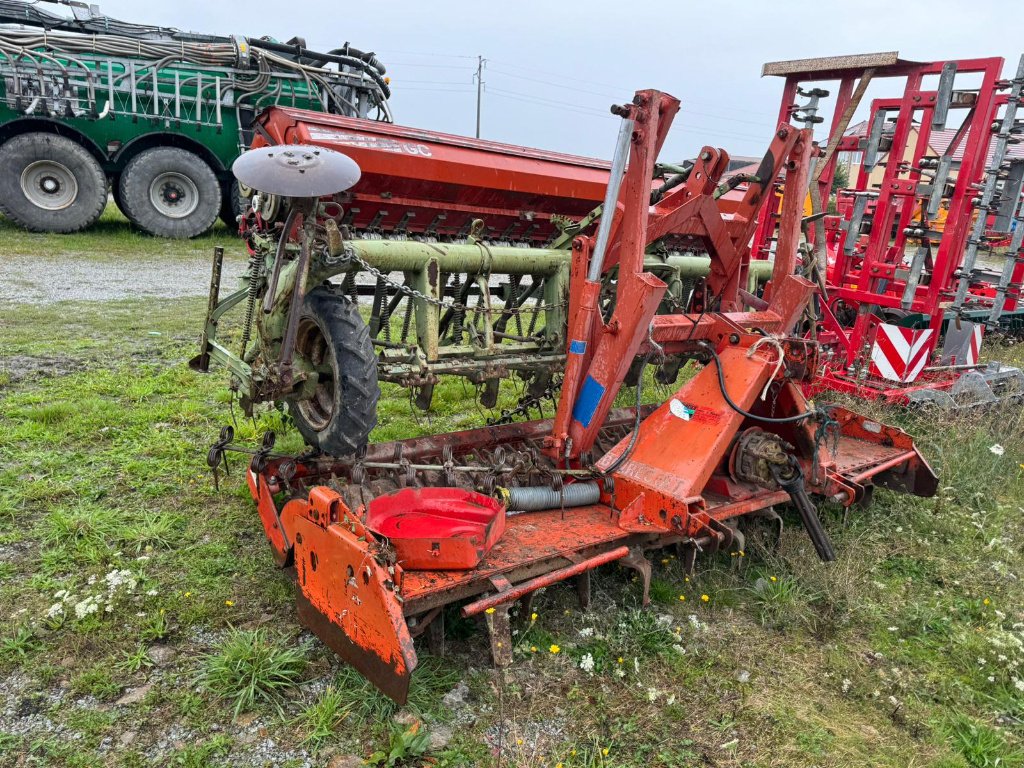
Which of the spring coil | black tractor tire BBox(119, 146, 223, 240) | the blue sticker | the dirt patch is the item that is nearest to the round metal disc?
the spring coil

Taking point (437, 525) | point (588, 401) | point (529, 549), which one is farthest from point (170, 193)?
point (529, 549)

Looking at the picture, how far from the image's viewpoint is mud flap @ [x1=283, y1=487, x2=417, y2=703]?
7.66 feet

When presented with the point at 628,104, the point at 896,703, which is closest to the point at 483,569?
the point at 896,703

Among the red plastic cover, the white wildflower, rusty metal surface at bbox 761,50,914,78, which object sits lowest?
the white wildflower

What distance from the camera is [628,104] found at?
11.1 ft

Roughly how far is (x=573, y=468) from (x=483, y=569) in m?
1.06

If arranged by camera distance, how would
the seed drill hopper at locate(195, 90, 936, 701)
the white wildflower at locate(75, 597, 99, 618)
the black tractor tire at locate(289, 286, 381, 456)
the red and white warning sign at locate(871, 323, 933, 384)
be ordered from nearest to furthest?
the seed drill hopper at locate(195, 90, 936, 701) → the white wildflower at locate(75, 597, 99, 618) → the black tractor tire at locate(289, 286, 381, 456) → the red and white warning sign at locate(871, 323, 933, 384)

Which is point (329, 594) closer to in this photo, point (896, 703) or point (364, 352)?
point (364, 352)

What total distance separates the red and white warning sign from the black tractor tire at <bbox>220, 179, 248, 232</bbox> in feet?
33.2

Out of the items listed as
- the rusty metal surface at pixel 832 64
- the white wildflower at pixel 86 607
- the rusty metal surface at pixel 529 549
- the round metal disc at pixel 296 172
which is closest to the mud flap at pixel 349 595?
the rusty metal surface at pixel 529 549

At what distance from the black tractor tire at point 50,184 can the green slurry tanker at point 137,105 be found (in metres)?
0.02

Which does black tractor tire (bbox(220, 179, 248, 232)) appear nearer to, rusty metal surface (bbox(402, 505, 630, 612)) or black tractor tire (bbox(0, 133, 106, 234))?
black tractor tire (bbox(0, 133, 106, 234))

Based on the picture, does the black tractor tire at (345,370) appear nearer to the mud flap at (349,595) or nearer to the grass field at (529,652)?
the mud flap at (349,595)

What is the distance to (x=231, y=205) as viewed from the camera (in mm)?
13414
